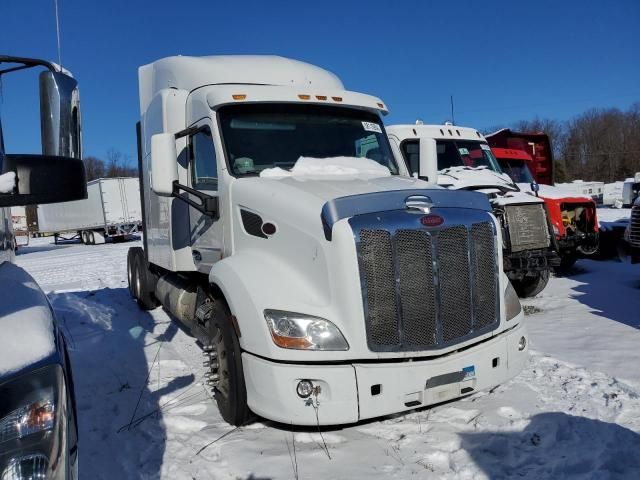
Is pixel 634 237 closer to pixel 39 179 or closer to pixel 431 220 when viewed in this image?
pixel 431 220

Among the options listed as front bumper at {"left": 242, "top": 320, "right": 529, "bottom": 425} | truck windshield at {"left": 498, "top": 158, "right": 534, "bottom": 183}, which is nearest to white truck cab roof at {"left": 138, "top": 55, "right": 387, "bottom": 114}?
front bumper at {"left": 242, "top": 320, "right": 529, "bottom": 425}

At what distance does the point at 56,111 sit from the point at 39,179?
2.50 feet

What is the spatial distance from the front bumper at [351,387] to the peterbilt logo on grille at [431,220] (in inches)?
37.0

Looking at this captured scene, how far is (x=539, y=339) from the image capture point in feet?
20.6

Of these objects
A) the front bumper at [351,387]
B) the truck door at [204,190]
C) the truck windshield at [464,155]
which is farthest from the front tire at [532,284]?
the truck door at [204,190]

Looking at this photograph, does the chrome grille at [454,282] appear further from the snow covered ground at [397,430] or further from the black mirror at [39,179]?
the black mirror at [39,179]

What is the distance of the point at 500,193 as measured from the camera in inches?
336

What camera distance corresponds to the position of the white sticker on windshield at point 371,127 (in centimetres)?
550

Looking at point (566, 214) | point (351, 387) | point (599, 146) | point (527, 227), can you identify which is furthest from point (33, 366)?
point (599, 146)

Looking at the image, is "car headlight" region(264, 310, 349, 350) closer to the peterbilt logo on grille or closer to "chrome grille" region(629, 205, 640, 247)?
the peterbilt logo on grille

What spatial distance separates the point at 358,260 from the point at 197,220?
265 centimetres

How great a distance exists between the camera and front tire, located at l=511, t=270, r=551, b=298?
847 cm

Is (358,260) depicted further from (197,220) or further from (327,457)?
(197,220)

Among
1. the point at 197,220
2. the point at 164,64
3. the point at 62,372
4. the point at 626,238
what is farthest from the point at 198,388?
the point at 626,238
